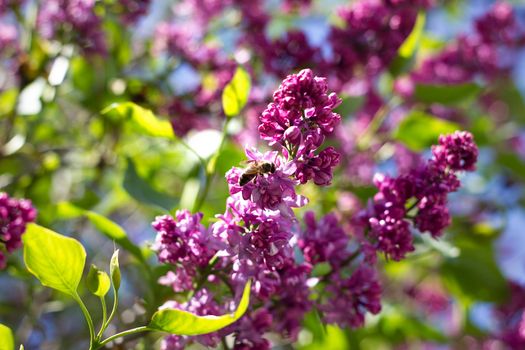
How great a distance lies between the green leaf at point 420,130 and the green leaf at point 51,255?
56.7 inches

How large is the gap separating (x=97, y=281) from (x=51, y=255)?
0.34 feet

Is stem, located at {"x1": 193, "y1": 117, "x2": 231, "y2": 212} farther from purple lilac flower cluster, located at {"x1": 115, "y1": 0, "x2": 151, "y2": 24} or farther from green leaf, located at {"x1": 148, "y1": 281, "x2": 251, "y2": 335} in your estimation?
purple lilac flower cluster, located at {"x1": 115, "y1": 0, "x2": 151, "y2": 24}

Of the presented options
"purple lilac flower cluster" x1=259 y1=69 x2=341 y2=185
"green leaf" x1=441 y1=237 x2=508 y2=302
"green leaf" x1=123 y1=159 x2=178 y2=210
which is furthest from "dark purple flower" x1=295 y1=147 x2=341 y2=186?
"green leaf" x1=441 y1=237 x2=508 y2=302

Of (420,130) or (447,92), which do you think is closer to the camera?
(420,130)

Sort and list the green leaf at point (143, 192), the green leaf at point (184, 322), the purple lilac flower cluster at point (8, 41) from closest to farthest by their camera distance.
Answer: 1. the green leaf at point (184, 322)
2. the green leaf at point (143, 192)
3. the purple lilac flower cluster at point (8, 41)

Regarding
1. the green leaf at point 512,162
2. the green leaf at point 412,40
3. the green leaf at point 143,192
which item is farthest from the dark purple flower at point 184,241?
the green leaf at point 512,162

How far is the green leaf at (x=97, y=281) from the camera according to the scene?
3.87 ft

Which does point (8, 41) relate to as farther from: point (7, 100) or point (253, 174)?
point (253, 174)

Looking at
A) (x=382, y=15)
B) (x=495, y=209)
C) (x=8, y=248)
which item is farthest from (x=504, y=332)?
(x=8, y=248)

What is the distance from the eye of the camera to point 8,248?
1.32m

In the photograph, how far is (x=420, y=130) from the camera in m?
2.27

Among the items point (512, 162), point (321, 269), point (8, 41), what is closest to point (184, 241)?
point (321, 269)

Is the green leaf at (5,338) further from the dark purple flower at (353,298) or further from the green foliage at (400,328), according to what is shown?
the green foliage at (400,328)

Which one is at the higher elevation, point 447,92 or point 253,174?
point 253,174
